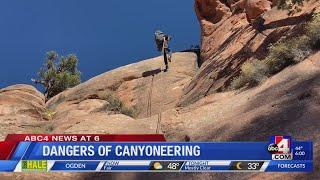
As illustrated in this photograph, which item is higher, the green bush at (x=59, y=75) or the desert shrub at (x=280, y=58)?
the green bush at (x=59, y=75)

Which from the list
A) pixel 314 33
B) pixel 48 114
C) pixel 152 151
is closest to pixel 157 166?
pixel 152 151

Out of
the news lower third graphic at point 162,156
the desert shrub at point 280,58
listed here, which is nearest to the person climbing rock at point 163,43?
the desert shrub at point 280,58

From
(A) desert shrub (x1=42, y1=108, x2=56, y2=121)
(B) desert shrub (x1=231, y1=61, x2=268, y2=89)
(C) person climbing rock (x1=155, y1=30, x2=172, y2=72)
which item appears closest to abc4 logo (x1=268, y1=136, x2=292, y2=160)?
(B) desert shrub (x1=231, y1=61, x2=268, y2=89)

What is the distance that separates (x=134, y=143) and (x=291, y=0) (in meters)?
13.9

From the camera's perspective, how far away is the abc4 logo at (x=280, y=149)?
40.1 ft

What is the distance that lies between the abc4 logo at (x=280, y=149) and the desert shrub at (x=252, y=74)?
1034cm

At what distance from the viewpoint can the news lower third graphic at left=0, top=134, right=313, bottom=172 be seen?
12.3 m

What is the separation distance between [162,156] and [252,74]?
11284mm

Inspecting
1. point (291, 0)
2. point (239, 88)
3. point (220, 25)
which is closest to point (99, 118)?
point (239, 88)

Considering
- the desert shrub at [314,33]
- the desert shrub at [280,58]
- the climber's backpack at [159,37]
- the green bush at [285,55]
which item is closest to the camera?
the desert shrub at [314,33]

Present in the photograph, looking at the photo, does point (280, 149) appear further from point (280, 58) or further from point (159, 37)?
point (159, 37)

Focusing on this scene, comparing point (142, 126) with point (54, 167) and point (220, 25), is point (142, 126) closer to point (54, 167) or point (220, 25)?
point (54, 167)

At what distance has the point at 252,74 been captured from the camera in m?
23.0

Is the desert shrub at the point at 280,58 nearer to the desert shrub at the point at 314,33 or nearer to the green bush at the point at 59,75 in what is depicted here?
the desert shrub at the point at 314,33
